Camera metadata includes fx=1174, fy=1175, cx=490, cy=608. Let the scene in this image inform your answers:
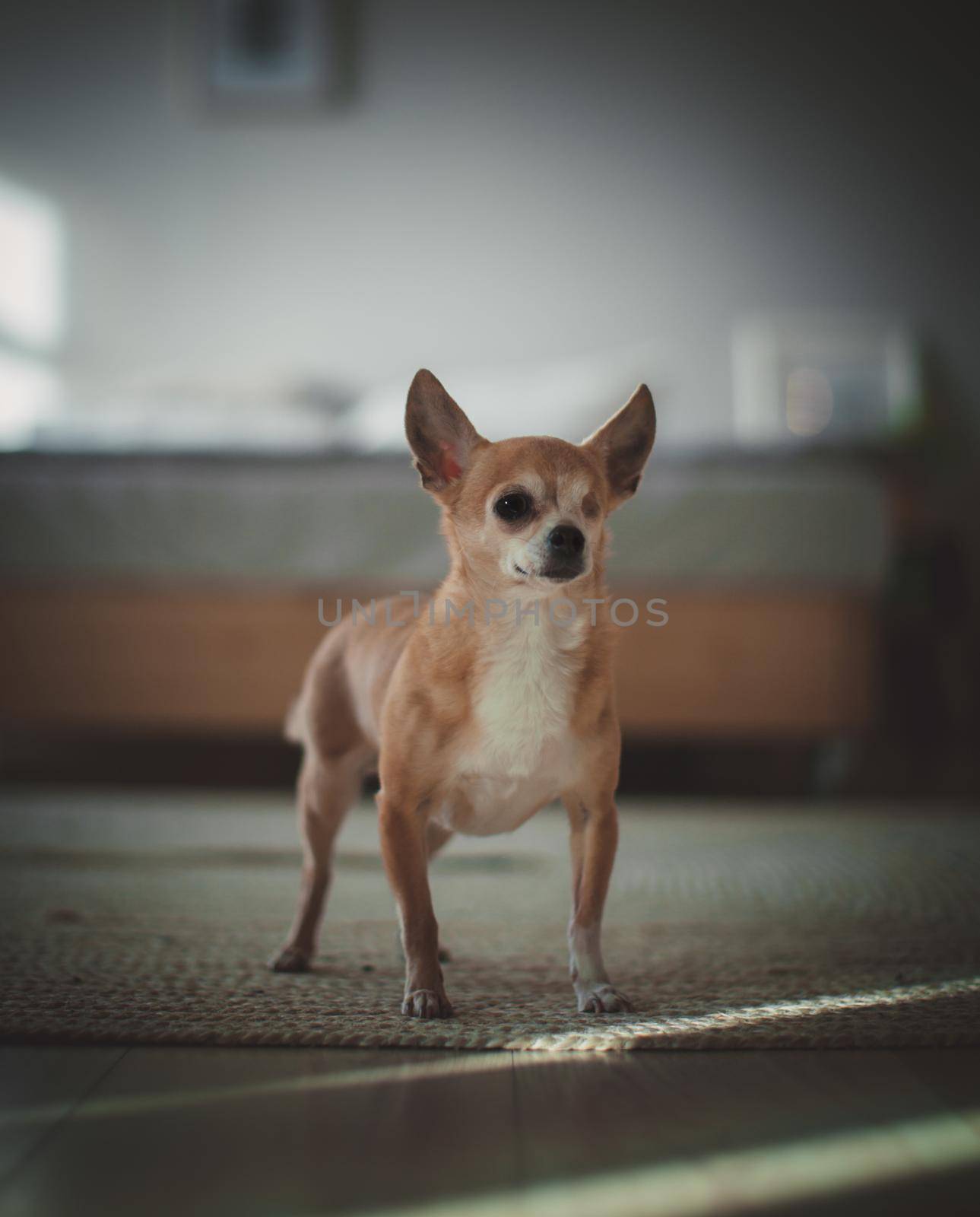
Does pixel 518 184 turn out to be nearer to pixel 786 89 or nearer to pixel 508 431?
pixel 786 89

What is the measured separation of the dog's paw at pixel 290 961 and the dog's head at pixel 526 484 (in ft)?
1.40

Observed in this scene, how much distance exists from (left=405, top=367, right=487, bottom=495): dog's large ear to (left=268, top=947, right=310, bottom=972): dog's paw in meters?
0.48

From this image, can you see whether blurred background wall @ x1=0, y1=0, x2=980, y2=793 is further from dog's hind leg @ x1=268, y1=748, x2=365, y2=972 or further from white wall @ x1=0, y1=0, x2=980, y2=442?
dog's hind leg @ x1=268, y1=748, x2=365, y2=972

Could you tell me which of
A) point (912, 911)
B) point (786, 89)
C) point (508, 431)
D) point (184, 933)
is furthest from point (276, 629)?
point (786, 89)

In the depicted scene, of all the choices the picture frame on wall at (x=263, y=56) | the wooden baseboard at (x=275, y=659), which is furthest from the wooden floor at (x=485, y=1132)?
the picture frame on wall at (x=263, y=56)

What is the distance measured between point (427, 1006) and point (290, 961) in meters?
0.24

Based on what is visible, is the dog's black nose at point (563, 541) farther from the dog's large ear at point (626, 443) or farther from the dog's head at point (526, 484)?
the dog's large ear at point (626, 443)

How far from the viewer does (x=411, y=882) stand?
1029 mm

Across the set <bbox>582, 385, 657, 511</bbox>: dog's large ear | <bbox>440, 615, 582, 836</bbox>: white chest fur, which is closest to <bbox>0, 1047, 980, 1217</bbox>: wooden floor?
<bbox>440, 615, 582, 836</bbox>: white chest fur

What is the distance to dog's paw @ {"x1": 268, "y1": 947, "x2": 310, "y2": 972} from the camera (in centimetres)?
117

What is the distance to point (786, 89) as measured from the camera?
4.52 meters

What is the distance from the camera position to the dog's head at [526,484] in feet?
3.43

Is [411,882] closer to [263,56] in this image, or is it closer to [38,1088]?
[38,1088]

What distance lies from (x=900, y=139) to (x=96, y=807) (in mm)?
3858
